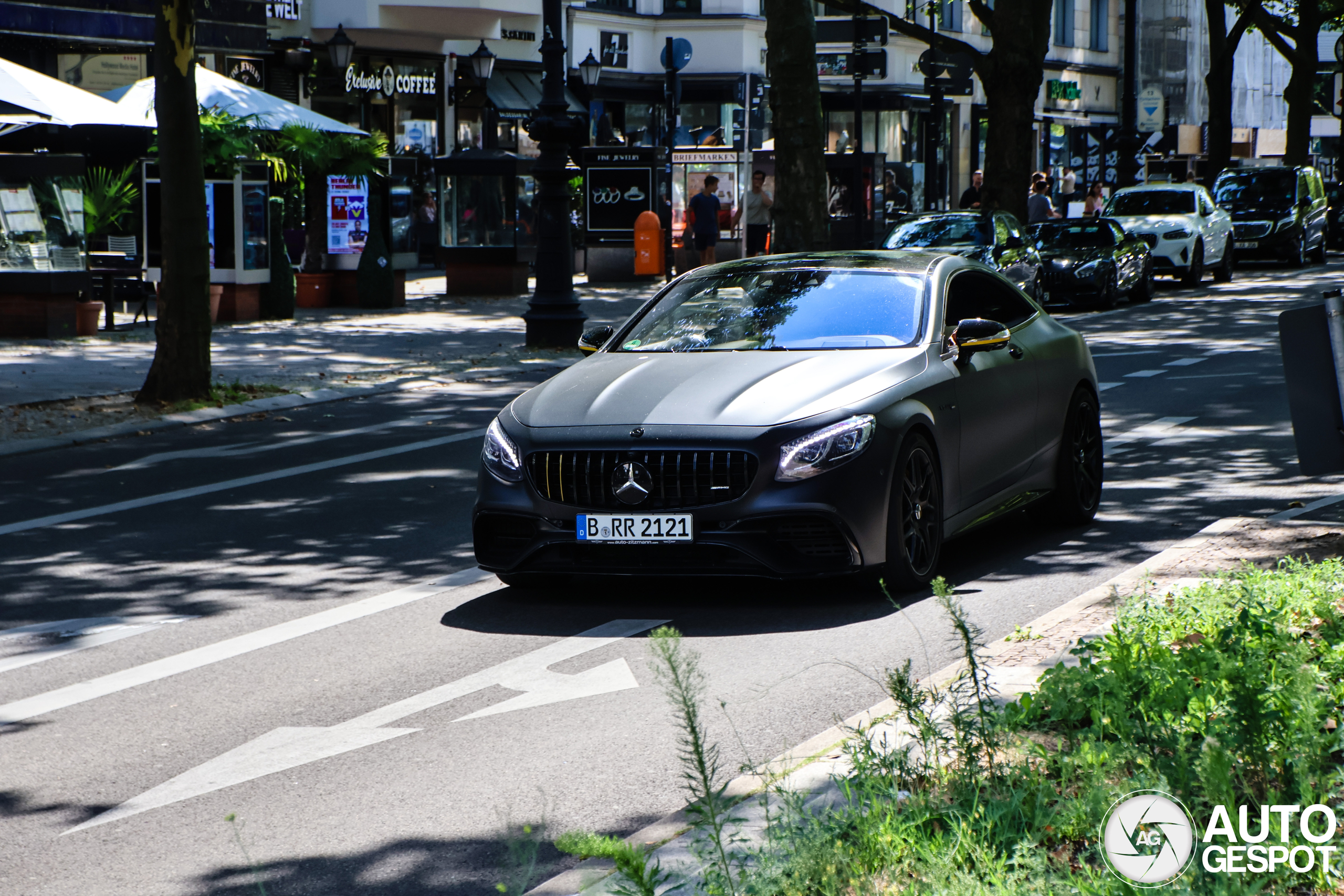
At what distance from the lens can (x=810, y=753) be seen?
17.3 feet

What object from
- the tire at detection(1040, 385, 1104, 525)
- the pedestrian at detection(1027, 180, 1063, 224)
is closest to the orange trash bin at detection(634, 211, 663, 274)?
the pedestrian at detection(1027, 180, 1063, 224)

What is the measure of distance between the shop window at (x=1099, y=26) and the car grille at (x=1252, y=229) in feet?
104

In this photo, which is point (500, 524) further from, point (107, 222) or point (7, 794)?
point (107, 222)

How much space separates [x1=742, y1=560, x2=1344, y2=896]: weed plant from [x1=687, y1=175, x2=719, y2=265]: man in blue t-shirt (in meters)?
25.9

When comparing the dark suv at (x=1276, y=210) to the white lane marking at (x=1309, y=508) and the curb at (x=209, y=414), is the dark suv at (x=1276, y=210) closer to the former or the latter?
the curb at (x=209, y=414)

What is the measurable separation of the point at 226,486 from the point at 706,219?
66.6 feet

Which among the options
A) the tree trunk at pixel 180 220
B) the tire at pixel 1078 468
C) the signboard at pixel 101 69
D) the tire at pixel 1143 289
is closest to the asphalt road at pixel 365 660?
the tire at pixel 1078 468

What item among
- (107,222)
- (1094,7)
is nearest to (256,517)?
(107,222)

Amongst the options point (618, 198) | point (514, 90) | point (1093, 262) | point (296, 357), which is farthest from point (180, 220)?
point (514, 90)

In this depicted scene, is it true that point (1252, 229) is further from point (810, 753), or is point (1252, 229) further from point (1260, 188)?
point (810, 753)

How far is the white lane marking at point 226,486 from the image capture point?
10.3m

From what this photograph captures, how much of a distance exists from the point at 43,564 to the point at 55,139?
17.6 metres

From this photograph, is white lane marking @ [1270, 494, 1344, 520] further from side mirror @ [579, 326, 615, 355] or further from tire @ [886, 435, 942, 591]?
side mirror @ [579, 326, 615, 355]

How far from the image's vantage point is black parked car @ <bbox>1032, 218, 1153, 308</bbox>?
2742 cm
